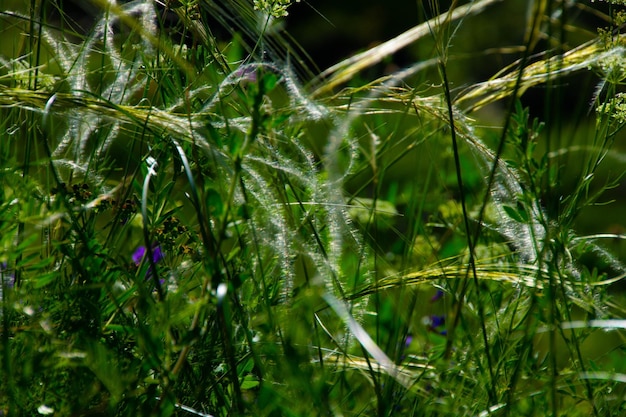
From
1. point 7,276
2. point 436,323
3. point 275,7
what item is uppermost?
point 275,7

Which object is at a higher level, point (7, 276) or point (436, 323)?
point (7, 276)

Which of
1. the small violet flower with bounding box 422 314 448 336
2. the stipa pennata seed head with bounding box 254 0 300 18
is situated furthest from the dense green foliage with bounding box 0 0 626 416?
the small violet flower with bounding box 422 314 448 336

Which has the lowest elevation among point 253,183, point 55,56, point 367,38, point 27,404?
point 27,404

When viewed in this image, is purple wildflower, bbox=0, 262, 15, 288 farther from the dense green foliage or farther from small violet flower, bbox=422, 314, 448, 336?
small violet flower, bbox=422, 314, 448, 336

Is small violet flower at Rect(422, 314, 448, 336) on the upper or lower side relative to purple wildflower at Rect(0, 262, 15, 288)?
lower

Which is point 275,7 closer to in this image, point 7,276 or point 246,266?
point 246,266

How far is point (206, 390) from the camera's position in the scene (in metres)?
1.00

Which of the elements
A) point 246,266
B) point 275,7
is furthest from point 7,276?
point 275,7

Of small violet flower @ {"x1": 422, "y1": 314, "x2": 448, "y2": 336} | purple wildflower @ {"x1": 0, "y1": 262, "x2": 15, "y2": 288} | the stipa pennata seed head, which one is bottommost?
small violet flower @ {"x1": 422, "y1": 314, "x2": 448, "y2": 336}

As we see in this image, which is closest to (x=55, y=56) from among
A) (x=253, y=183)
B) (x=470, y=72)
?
(x=253, y=183)

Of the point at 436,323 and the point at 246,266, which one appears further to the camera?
the point at 436,323

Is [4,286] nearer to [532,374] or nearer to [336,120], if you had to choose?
[336,120]

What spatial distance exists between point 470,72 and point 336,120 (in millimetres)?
4801

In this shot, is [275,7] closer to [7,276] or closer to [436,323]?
[7,276]
